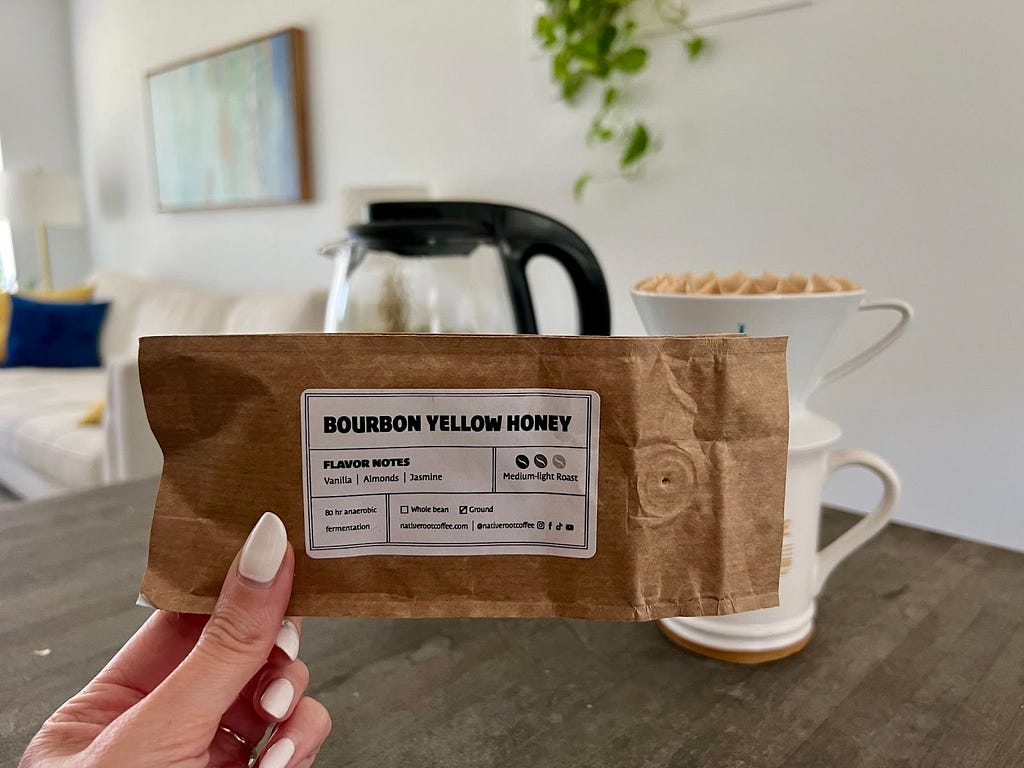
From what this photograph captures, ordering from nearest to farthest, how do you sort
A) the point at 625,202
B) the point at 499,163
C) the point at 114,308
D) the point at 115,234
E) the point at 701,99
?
1. the point at 701,99
2. the point at 625,202
3. the point at 499,163
4. the point at 114,308
5. the point at 115,234

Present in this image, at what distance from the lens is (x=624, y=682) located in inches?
18.1

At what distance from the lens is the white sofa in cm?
165

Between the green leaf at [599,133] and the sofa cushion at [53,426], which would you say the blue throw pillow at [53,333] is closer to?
the sofa cushion at [53,426]

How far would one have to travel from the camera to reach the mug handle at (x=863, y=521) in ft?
1.64

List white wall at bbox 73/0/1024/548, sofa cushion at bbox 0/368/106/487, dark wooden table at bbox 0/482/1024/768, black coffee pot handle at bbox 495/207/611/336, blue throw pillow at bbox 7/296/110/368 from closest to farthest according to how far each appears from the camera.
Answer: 1. dark wooden table at bbox 0/482/1024/768
2. black coffee pot handle at bbox 495/207/611/336
3. white wall at bbox 73/0/1024/548
4. sofa cushion at bbox 0/368/106/487
5. blue throw pillow at bbox 7/296/110/368

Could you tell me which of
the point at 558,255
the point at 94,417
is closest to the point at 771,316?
the point at 558,255

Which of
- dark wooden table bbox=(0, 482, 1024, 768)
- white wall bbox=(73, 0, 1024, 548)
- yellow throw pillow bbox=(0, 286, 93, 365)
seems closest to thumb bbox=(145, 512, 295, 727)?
dark wooden table bbox=(0, 482, 1024, 768)

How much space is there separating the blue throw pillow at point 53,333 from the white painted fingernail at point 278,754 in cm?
288

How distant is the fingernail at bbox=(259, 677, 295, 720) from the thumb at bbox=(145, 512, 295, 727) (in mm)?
42

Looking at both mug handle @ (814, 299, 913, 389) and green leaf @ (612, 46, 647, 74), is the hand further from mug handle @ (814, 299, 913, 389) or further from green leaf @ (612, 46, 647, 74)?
green leaf @ (612, 46, 647, 74)

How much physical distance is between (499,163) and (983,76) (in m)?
0.91

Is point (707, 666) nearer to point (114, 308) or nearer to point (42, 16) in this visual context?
point (114, 308)

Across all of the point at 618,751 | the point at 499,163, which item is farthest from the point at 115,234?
the point at 618,751

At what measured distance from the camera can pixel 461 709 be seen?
43 cm
